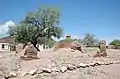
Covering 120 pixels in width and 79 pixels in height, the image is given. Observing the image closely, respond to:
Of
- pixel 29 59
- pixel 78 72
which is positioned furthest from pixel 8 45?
pixel 78 72

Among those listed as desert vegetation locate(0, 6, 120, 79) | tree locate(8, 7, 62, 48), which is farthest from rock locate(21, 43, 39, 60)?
tree locate(8, 7, 62, 48)

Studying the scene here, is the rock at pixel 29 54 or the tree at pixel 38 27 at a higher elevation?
the tree at pixel 38 27

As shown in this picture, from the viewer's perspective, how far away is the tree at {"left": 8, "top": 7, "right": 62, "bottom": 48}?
49.8 metres

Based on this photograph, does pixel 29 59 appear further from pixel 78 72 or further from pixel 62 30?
pixel 62 30

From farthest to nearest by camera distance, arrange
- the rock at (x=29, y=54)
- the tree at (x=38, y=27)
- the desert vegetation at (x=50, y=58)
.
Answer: the tree at (x=38, y=27), the rock at (x=29, y=54), the desert vegetation at (x=50, y=58)

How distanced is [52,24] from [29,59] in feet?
102

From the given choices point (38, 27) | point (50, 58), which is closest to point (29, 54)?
point (50, 58)

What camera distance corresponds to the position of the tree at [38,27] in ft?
164

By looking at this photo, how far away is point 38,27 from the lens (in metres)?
50.1

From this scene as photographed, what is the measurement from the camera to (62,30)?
169ft

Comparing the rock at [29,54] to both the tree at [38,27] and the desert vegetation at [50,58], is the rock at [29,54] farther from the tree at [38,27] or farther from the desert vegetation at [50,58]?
the tree at [38,27]

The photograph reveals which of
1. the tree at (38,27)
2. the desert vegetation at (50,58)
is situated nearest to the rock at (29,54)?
the desert vegetation at (50,58)

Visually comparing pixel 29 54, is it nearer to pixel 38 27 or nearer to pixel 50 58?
pixel 50 58

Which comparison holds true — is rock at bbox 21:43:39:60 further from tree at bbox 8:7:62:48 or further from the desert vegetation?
tree at bbox 8:7:62:48
